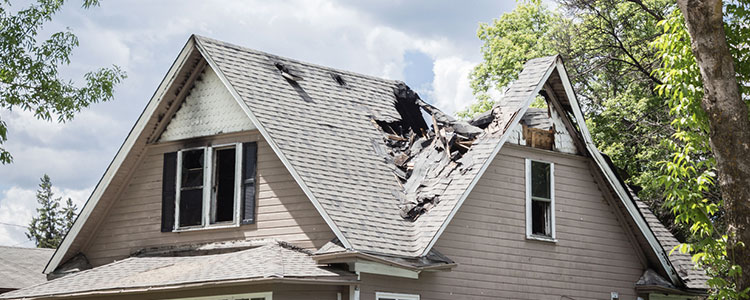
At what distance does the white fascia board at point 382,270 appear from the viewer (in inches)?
563

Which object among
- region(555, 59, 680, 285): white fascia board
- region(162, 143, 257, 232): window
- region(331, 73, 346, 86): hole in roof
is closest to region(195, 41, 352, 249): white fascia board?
region(162, 143, 257, 232): window

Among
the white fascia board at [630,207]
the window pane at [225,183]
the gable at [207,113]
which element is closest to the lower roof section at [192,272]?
the window pane at [225,183]

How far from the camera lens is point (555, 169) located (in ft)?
59.0

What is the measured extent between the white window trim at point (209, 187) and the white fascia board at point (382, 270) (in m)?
2.90

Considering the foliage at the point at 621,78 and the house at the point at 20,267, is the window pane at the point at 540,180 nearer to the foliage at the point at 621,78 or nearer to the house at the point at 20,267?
the foliage at the point at 621,78

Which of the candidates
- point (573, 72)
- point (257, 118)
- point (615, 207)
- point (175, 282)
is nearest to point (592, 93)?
point (573, 72)

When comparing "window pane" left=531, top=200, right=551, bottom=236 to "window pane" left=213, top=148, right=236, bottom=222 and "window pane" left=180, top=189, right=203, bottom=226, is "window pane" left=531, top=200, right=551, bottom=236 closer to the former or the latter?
"window pane" left=213, top=148, right=236, bottom=222

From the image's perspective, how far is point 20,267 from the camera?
2584 centimetres

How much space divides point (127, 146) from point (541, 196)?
794 centimetres

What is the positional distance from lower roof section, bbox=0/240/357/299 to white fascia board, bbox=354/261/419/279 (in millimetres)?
188

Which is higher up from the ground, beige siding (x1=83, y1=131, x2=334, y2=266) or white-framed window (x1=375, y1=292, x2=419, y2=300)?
beige siding (x1=83, y1=131, x2=334, y2=266)

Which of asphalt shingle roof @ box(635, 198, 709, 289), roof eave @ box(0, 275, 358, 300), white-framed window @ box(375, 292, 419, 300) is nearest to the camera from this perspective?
roof eave @ box(0, 275, 358, 300)

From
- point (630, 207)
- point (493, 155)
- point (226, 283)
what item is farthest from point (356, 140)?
point (630, 207)

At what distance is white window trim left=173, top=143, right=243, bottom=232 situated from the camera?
16312 millimetres
